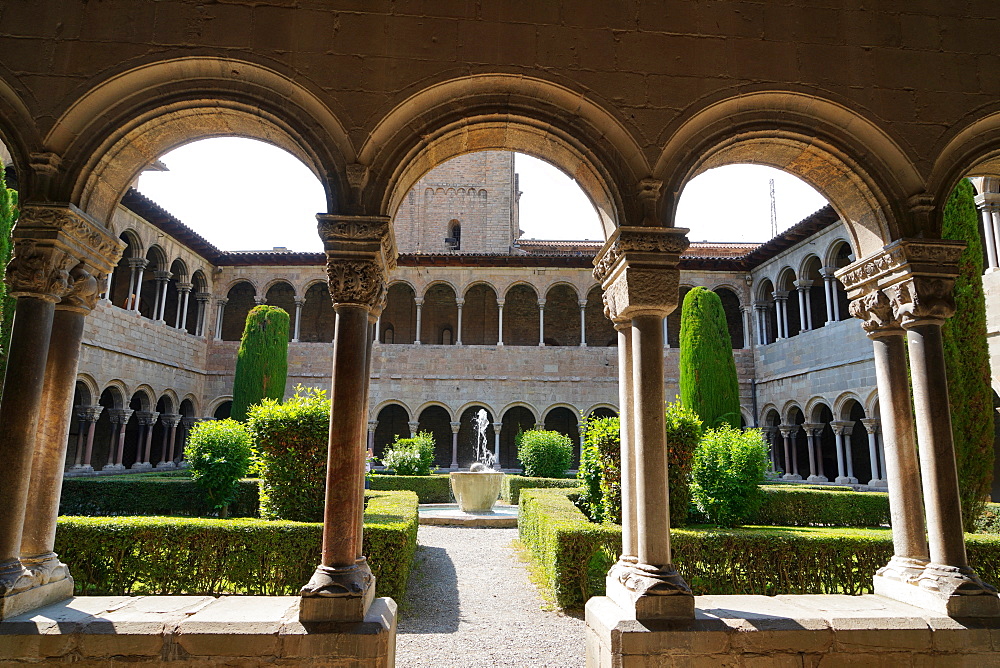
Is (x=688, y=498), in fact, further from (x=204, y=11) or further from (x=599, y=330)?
(x=599, y=330)

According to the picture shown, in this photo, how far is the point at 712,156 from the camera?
163 inches

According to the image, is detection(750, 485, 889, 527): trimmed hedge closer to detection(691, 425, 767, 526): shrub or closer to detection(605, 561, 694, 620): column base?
detection(691, 425, 767, 526): shrub

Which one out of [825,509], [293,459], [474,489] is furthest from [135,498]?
[825,509]

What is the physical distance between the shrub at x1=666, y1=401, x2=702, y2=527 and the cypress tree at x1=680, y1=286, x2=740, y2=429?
6773 millimetres

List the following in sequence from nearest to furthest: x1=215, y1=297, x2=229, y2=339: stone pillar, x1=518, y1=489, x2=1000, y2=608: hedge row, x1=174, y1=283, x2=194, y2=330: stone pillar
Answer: x1=518, y1=489, x2=1000, y2=608: hedge row, x1=174, y1=283, x2=194, y2=330: stone pillar, x1=215, y1=297, x2=229, y2=339: stone pillar

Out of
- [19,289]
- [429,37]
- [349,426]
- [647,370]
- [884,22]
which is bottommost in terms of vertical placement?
[349,426]

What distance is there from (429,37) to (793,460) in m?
17.2

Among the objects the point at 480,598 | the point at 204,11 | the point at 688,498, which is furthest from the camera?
the point at 688,498

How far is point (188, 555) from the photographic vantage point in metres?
5.63

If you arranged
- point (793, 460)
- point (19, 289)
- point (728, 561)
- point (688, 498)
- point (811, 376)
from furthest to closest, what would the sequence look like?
point (793, 460) < point (811, 376) < point (688, 498) < point (728, 561) < point (19, 289)

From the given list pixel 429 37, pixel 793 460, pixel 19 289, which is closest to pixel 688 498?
pixel 429 37

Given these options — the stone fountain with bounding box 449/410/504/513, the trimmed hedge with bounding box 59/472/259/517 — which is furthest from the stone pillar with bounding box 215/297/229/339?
the stone fountain with bounding box 449/410/504/513

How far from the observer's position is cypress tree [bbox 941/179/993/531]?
7.95 metres

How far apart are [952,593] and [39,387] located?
523 centimetres
